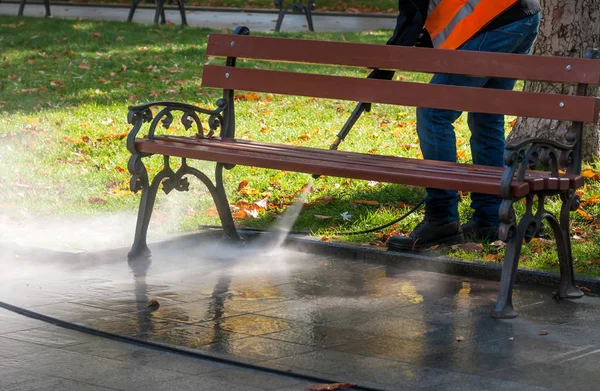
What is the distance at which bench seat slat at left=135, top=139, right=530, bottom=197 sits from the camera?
175 inches

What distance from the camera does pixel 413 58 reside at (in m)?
5.36

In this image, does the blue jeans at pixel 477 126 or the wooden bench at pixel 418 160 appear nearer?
the wooden bench at pixel 418 160

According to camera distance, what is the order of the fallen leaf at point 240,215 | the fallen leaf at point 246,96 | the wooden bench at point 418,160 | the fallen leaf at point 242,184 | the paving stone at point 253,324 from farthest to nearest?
the fallen leaf at point 246,96, the fallen leaf at point 242,184, the fallen leaf at point 240,215, the wooden bench at point 418,160, the paving stone at point 253,324

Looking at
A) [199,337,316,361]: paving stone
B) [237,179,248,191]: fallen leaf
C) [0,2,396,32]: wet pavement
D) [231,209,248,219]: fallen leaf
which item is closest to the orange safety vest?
[231,209,248,219]: fallen leaf

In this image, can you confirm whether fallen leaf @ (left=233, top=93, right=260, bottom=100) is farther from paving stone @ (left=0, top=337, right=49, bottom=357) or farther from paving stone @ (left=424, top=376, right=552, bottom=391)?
paving stone @ (left=424, top=376, right=552, bottom=391)

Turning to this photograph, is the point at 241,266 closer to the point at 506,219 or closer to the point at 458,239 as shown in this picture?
the point at 458,239

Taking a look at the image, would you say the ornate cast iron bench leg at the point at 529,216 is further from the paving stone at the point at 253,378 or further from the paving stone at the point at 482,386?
the paving stone at the point at 253,378

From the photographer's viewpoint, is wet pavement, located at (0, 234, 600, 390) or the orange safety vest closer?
wet pavement, located at (0, 234, 600, 390)

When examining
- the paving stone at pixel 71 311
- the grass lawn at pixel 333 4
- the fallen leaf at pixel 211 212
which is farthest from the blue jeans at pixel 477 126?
the grass lawn at pixel 333 4

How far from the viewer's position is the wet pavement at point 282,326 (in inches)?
143

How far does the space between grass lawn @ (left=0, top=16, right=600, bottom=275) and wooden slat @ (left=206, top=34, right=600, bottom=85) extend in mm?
1004

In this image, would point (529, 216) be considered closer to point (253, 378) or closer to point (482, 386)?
point (482, 386)

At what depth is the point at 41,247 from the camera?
18.2 feet

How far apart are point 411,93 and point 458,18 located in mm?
515
